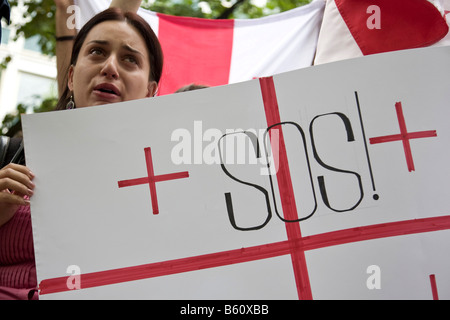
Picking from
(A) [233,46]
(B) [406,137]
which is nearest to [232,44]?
(A) [233,46]

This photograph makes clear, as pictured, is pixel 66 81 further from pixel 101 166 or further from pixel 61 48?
pixel 101 166

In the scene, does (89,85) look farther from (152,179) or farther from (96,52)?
(152,179)

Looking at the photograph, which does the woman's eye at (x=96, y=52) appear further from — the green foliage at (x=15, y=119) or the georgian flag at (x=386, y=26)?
the green foliage at (x=15, y=119)

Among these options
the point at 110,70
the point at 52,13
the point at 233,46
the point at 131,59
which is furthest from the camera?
the point at 52,13

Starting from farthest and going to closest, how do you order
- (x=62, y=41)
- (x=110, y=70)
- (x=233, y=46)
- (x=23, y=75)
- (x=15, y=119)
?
(x=23, y=75), (x=15, y=119), (x=233, y=46), (x=62, y=41), (x=110, y=70)

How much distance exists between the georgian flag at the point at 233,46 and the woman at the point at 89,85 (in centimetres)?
81

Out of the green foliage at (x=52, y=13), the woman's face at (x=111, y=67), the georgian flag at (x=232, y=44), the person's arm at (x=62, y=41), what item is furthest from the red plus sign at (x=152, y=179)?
the green foliage at (x=52, y=13)

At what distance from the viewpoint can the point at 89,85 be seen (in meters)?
1.52

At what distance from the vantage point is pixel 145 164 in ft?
4.20

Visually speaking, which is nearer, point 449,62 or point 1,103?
point 449,62

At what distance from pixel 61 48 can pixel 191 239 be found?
1202 millimetres

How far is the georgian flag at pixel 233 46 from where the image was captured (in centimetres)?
247

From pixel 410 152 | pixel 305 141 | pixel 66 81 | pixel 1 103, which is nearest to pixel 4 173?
pixel 66 81

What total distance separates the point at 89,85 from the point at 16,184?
418mm
